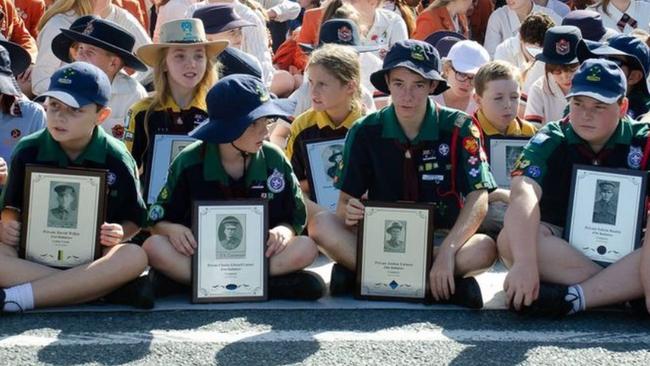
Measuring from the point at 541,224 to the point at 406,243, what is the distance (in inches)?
25.3

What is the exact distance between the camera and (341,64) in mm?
6738

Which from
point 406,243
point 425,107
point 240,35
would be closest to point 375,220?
point 406,243

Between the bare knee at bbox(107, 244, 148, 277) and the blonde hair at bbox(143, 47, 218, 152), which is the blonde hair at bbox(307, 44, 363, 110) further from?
the bare knee at bbox(107, 244, 148, 277)

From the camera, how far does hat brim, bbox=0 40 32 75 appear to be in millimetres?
6764

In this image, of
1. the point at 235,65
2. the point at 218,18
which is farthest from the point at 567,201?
the point at 218,18

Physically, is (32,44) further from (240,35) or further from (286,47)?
(286,47)

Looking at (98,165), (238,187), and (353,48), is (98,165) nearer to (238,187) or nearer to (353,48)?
(238,187)

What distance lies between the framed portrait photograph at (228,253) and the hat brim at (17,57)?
71.0 inches

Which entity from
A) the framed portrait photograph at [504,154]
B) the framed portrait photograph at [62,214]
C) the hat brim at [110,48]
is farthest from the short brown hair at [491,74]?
the framed portrait photograph at [62,214]

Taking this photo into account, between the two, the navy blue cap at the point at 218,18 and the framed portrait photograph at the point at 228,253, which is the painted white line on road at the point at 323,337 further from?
the navy blue cap at the point at 218,18

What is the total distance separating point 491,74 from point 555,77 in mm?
796

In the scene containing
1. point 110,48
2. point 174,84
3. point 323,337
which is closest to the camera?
point 323,337

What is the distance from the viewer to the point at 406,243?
18.6ft

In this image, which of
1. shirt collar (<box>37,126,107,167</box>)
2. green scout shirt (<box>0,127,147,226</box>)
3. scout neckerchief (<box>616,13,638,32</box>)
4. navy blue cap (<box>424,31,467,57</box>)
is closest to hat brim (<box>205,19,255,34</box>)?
navy blue cap (<box>424,31,467,57</box>)
